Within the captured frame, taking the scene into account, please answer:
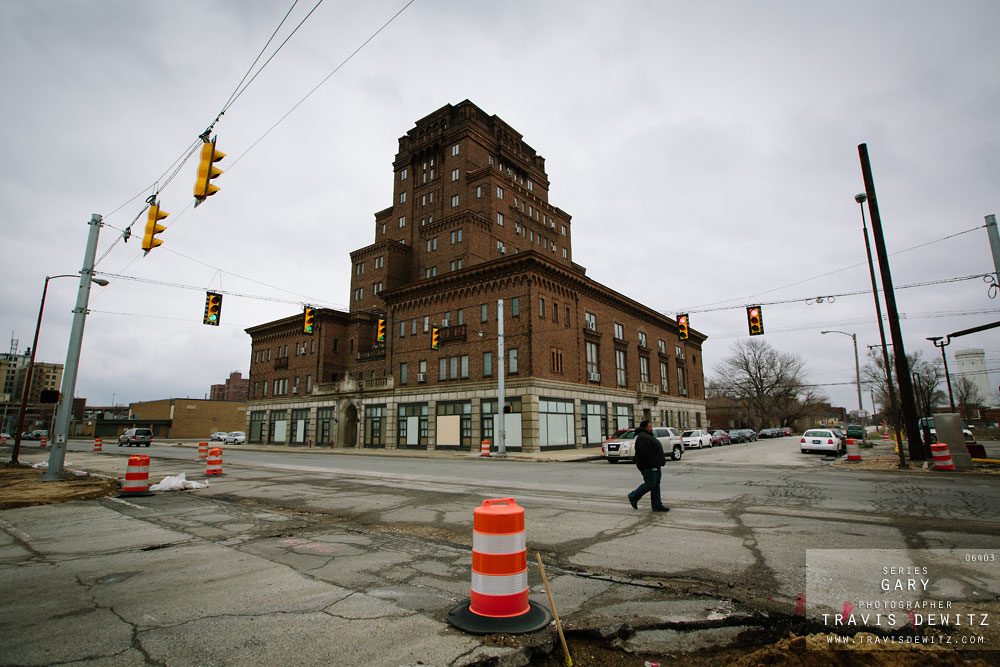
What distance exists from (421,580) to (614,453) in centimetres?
2032

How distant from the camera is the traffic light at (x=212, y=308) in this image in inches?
697

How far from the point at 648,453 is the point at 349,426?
43326 millimetres

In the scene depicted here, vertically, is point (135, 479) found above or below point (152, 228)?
below

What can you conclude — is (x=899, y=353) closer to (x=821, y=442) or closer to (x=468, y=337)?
(x=821, y=442)

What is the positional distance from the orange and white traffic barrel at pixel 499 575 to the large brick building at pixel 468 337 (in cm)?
2539

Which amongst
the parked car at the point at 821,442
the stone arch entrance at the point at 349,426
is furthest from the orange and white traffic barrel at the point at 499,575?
the stone arch entrance at the point at 349,426

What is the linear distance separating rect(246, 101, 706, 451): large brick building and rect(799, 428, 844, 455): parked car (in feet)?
47.5

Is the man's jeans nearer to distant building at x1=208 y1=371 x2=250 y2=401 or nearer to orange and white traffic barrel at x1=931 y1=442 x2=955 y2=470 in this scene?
orange and white traffic barrel at x1=931 y1=442 x2=955 y2=470

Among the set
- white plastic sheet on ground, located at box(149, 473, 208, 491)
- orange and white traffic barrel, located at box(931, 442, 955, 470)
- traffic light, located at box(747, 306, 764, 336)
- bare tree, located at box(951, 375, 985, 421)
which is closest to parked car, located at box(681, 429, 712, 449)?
traffic light, located at box(747, 306, 764, 336)

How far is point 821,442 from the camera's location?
1133 inches

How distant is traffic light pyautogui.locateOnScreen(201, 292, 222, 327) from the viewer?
17703 mm

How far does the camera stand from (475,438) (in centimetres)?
3569

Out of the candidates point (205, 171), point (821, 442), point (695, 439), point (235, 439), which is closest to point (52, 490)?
point (205, 171)

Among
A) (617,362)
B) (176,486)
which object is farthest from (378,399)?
(176,486)
